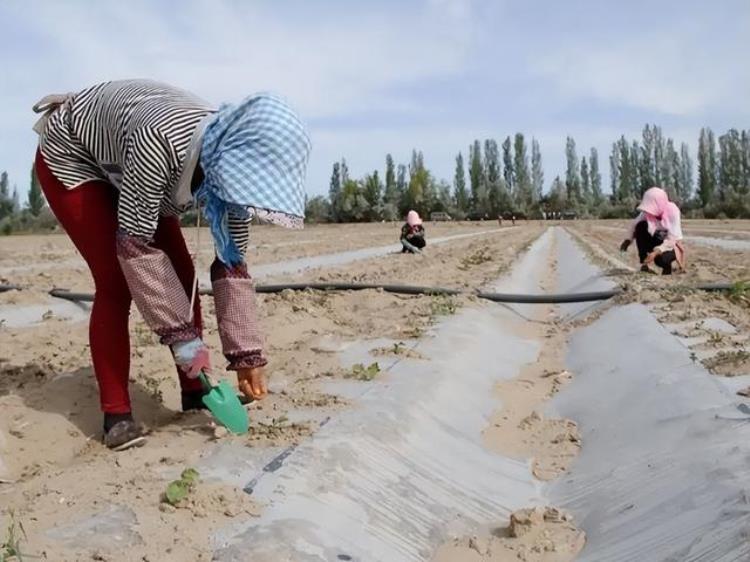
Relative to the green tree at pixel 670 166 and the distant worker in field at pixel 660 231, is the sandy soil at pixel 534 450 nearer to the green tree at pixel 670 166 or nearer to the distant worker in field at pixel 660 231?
the distant worker in field at pixel 660 231

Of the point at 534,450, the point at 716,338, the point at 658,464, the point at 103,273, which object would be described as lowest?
the point at 534,450

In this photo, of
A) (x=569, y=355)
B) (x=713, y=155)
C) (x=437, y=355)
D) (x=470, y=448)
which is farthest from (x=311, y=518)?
(x=713, y=155)

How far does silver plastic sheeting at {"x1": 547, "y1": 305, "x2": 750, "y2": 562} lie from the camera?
191 cm

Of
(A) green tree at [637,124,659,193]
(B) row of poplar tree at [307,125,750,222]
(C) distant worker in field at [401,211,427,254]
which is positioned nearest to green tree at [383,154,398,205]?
(B) row of poplar tree at [307,125,750,222]

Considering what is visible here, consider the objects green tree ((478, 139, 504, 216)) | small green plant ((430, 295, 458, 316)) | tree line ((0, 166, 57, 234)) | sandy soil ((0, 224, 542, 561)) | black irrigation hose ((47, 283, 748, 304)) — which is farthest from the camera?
green tree ((478, 139, 504, 216))

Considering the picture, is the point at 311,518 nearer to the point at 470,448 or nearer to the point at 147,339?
the point at 470,448

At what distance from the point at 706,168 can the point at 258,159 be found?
68.2 meters

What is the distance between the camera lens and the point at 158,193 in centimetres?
230

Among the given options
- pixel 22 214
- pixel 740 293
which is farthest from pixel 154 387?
pixel 22 214

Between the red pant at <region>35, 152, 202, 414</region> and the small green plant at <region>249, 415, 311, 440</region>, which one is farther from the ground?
the red pant at <region>35, 152, 202, 414</region>

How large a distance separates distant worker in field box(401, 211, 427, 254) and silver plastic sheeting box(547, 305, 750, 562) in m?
9.37

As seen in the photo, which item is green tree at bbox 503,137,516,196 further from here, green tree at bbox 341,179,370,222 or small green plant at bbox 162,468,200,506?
small green plant at bbox 162,468,200,506

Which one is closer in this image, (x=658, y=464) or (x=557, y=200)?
(x=658, y=464)

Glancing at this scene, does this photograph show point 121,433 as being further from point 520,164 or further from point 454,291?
point 520,164
